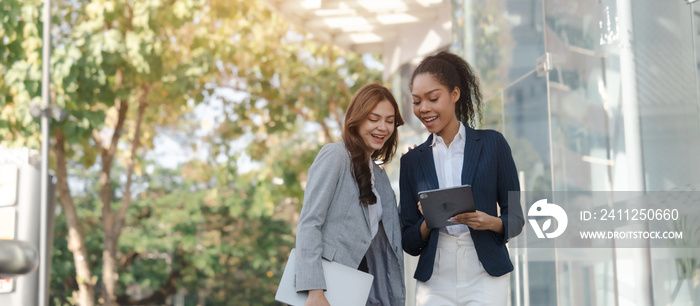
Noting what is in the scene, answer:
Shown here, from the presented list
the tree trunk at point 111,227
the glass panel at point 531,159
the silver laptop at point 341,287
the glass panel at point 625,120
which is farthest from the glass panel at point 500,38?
the tree trunk at point 111,227

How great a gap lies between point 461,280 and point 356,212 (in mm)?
471

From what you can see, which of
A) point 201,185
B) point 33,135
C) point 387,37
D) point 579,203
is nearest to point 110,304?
point 33,135

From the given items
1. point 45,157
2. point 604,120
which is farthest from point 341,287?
point 45,157

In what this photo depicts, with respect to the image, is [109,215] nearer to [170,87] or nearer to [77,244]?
[77,244]

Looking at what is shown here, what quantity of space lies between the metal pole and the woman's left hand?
8.93m

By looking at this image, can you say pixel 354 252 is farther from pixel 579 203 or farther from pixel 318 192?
pixel 579 203

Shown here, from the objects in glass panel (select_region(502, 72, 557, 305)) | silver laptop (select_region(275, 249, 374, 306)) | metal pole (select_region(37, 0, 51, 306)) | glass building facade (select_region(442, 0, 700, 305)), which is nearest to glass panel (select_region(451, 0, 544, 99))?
glass building facade (select_region(442, 0, 700, 305))

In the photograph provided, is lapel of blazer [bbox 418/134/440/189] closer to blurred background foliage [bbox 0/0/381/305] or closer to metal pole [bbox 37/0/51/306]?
metal pole [bbox 37/0/51/306]

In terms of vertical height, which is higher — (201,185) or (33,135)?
(201,185)

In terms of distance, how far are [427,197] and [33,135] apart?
10.5 meters

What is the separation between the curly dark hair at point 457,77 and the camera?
3.30m

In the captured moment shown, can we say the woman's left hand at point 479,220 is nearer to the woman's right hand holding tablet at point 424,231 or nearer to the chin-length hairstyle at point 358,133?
the woman's right hand holding tablet at point 424,231

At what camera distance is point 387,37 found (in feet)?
44.0

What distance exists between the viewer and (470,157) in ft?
10.5
